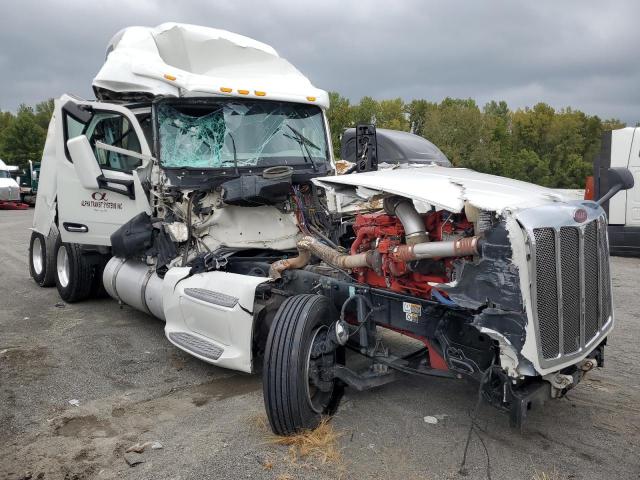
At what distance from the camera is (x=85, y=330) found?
614 cm

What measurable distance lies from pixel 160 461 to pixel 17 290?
5.89m

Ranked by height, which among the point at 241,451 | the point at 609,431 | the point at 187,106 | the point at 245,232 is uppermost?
the point at 187,106

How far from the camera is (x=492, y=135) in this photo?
4694cm

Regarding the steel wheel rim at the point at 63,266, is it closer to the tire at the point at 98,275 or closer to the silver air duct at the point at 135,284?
the tire at the point at 98,275

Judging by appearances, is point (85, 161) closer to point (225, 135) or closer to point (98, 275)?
point (225, 135)

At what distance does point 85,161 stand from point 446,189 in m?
4.21

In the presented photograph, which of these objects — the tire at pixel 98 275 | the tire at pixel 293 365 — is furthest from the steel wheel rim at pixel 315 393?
the tire at pixel 98 275

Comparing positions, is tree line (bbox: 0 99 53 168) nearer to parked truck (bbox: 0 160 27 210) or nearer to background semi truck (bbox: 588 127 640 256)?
parked truck (bbox: 0 160 27 210)

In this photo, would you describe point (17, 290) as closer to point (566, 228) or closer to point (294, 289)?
point (294, 289)

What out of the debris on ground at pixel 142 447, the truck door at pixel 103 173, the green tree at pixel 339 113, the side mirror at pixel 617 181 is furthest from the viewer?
the green tree at pixel 339 113

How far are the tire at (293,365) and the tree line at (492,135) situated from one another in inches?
1481

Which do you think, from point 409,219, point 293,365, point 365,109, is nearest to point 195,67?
point 409,219

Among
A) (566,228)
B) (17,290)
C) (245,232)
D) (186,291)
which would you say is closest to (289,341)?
(186,291)

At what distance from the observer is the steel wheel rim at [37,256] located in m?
8.25
